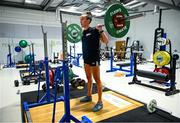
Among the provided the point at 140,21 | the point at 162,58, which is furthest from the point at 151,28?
the point at 162,58

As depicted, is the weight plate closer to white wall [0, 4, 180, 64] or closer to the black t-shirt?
the black t-shirt

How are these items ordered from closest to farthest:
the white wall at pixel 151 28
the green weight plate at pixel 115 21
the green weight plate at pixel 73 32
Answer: the green weight plate at pixel 115 21
the green weight plate at pixel 73 32
the white wall at pixel 151 28

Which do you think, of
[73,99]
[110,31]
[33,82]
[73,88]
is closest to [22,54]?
[33,82]

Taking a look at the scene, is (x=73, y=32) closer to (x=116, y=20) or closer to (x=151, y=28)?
(x=116, y=20)

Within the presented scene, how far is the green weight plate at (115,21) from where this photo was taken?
2.71m

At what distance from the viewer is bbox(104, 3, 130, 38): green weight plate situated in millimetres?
2713

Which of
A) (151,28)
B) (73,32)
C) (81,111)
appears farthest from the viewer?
(151,28)

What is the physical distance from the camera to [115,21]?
2793 mm

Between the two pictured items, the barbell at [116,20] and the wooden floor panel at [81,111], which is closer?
the wooden floor panel at [81,111]

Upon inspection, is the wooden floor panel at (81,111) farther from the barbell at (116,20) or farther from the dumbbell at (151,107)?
the barbell at (116,20)

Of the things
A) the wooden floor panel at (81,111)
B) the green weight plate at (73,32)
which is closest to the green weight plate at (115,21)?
the wooden floor panel at (81,111)

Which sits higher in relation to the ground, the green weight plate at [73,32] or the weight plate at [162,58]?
the green weight plate at [73,32]

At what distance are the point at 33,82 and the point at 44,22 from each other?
7.24m

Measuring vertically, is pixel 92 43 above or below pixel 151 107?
above
